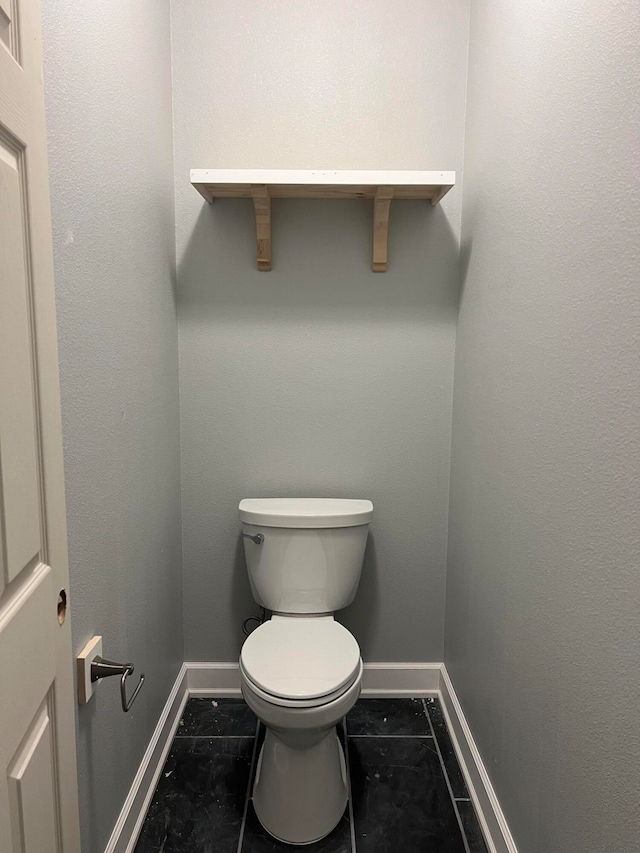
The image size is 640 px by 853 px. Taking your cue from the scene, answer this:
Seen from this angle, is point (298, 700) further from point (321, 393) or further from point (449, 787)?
point (321, 393)

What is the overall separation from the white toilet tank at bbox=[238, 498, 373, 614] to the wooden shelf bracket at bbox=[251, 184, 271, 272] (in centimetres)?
82

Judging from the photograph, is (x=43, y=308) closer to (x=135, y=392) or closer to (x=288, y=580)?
(x=135, y=392)

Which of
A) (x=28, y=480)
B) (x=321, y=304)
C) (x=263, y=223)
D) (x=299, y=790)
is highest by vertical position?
(x=263, y=223)

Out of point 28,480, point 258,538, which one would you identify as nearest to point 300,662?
point 258,538

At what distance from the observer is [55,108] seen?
93 cm

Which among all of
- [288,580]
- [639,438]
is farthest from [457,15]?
[288,580]

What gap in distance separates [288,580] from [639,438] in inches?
48.3

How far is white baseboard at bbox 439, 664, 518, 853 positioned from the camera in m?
1.28

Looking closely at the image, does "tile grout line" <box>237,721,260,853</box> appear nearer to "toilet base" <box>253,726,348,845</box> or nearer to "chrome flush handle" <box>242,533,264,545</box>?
"toilet base" <box>253,726,348,845</box>

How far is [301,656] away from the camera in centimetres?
144

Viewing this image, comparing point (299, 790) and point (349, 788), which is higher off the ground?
point (299, 790)

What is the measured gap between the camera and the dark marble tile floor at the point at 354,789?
4.52 ft

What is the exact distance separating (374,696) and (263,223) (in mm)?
1716

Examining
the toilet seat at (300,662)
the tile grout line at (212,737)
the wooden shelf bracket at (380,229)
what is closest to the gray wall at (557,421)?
the wooden shelf bracket at (380,229)
